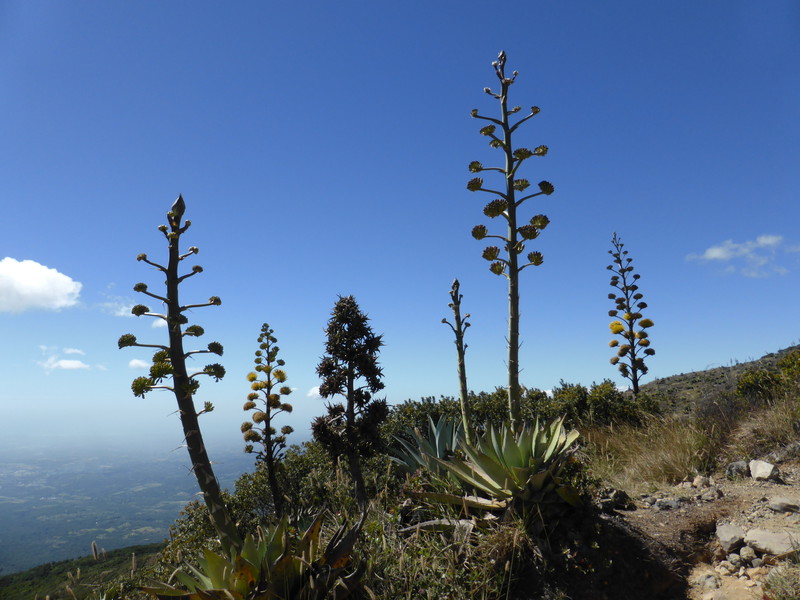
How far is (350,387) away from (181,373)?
3985 mm

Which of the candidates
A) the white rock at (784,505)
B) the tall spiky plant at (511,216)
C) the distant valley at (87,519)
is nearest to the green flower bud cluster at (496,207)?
the tall spiky plant at (511,216)

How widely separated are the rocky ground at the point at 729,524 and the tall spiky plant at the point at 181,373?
3.62 meters

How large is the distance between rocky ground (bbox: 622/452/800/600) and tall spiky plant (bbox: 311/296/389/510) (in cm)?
369

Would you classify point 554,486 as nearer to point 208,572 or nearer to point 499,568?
point 499,568

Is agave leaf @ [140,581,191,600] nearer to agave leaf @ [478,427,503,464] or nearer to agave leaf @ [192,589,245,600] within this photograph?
agave leaf @ [192,589,245,600]

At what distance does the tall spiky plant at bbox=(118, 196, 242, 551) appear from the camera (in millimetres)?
3109

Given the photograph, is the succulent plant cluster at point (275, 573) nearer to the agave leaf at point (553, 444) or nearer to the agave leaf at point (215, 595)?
the agave leaf at point (215, 595)

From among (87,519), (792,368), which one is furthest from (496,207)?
(87,519)

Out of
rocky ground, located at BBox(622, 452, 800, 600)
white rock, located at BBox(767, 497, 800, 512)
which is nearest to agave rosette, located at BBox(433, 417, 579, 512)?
rocky ground, located at BBox(622, 452, 800, 600)

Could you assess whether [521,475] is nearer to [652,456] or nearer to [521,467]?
[521,467]

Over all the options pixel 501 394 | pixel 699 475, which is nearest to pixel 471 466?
pixel 699 475

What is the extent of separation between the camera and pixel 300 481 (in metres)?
10.4

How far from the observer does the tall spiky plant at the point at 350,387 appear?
6.79 metres

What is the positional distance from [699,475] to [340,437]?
16.1 feet
